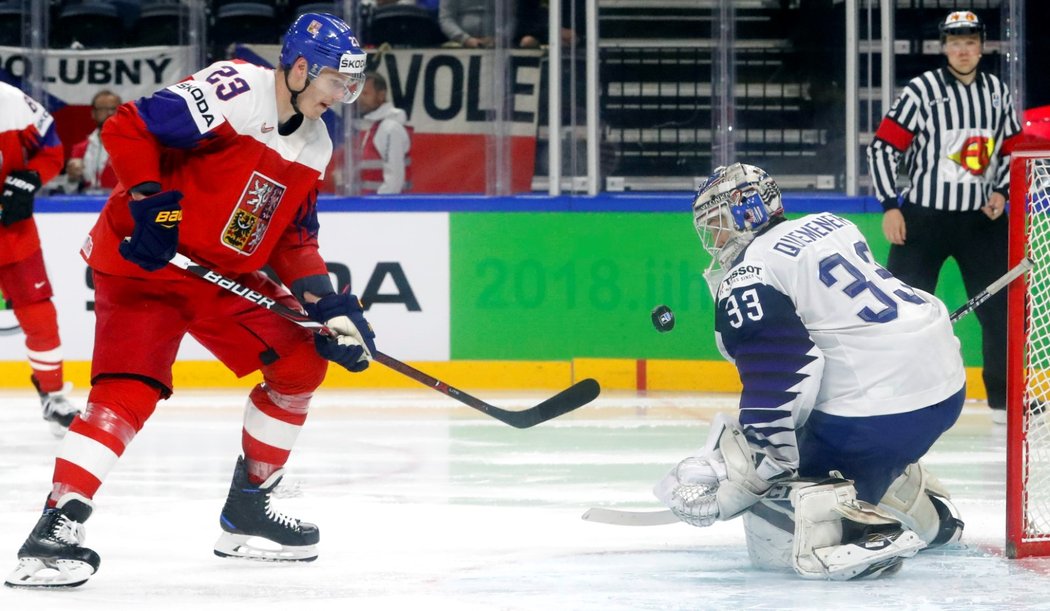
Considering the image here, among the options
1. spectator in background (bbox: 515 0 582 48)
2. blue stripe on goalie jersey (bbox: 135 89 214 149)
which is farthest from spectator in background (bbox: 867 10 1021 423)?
blue stripe on goalie jersey (bbox: 135 89 214 149)

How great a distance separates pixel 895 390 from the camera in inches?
118

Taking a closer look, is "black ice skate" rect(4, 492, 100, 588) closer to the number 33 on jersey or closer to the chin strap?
the chin strap

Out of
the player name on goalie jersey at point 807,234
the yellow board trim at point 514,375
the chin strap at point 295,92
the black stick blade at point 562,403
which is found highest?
the chin strap at point 295,92

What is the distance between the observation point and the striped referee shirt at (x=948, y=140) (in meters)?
5.32

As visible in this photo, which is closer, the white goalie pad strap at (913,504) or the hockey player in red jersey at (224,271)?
the hockey player in red jersey at (224,271)

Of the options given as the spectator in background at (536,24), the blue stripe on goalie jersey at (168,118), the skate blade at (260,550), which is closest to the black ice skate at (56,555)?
the skate blade at (260,550)

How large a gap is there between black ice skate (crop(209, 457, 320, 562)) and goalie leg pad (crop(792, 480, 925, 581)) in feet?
3.32

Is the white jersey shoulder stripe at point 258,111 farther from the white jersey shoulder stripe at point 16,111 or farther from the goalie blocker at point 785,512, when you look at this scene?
the white jersey shoulder stripe at point 16,111

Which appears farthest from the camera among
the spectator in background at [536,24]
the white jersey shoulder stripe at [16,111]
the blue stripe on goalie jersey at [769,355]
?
the spectator in background at [536,24]

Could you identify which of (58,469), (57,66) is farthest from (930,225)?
(57,66)

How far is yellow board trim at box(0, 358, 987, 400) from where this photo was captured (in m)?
6.34

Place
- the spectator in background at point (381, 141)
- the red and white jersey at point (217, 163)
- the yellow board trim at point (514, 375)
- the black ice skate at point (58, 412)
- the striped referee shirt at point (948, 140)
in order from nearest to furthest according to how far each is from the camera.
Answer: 1. the red and white jersey at point (217, 163)
2. the black ice skate at point (58, 412)
3. the striped referee shirt at point (948, 140)
4. the yellow board trim at point (514, 375)
5. the spectator in background at point (381, 141)

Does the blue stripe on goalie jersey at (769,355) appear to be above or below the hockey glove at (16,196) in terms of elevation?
below

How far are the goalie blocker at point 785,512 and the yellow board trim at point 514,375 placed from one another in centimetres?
311
